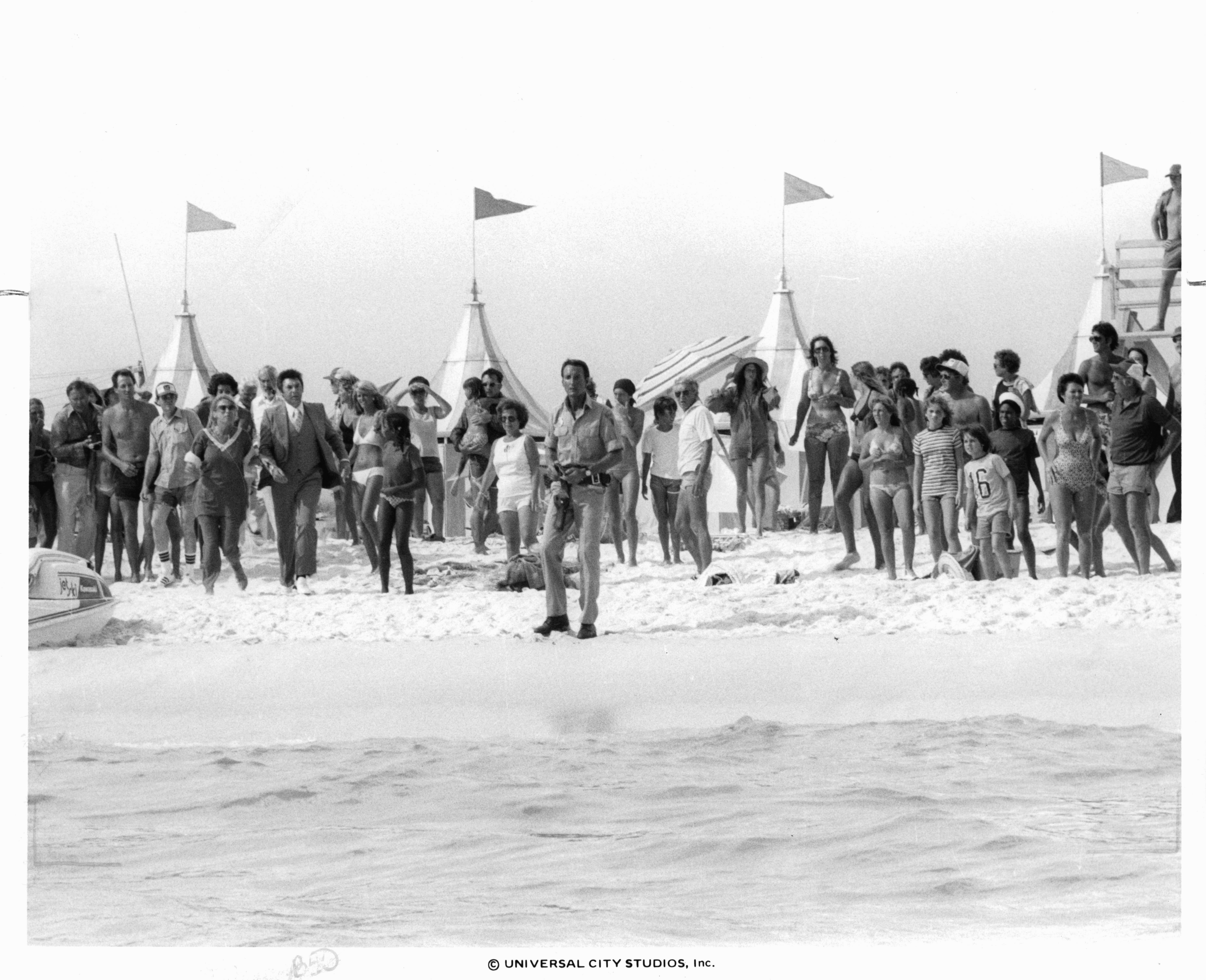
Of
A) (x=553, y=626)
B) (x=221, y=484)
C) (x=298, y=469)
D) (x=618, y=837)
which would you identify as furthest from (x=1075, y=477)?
(x=221, y=484)

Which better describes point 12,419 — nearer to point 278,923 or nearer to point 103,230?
point 103,230

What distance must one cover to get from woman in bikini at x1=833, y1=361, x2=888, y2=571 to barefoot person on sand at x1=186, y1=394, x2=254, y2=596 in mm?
2488

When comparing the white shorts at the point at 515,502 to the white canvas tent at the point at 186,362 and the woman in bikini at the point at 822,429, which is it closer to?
the woman in bikini at the point at 822,429

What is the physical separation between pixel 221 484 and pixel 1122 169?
387 cm

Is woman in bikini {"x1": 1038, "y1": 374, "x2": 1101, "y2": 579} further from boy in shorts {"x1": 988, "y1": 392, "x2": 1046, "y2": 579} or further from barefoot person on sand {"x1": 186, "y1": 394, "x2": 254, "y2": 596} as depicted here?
barefoot person on sand {"x1": 186, "y1": 394, "x2": 254, "y2": 596}

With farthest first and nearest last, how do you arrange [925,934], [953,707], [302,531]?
[302,531] < [953,707] < [925,934]

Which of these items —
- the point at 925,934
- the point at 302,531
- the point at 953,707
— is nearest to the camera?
the point at 925,934

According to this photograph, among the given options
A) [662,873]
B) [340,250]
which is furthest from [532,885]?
[340,250]

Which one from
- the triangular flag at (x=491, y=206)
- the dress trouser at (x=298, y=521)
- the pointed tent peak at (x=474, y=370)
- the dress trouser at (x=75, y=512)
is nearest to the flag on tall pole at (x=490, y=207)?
the triangular flag at (x=491, y=206)

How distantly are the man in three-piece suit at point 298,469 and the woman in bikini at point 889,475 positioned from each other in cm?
220

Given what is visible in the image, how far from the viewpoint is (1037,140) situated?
6758 mm

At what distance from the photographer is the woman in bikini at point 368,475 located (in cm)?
722

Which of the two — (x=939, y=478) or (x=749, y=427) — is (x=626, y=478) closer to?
(x=749, y=427)

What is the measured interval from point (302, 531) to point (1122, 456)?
340cm
